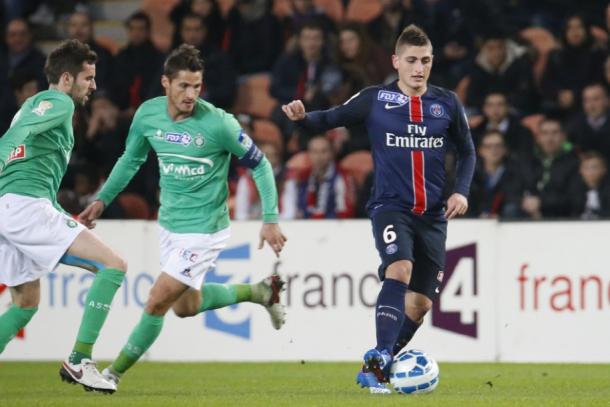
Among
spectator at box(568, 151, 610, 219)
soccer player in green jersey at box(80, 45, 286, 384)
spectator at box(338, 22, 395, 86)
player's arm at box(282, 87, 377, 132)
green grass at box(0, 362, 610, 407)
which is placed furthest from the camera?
spectator at box(338, 22, 395, 86)

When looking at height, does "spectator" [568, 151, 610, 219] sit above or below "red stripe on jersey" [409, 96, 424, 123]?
below

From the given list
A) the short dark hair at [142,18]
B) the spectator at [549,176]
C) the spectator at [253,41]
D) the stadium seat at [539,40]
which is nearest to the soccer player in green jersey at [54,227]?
the spectator at [549,176]

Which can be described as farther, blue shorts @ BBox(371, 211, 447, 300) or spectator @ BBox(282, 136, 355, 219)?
spectator @ BBox(282, 136, 355, 219)

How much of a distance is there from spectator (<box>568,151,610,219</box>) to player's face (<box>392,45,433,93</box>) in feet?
15.5

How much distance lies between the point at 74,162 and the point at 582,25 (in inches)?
221

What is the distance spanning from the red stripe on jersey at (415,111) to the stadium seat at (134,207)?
594 centimetres

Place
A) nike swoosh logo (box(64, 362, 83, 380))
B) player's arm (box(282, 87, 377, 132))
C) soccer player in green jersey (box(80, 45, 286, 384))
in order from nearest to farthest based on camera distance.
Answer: nike swoosh logo (box(64, 362, 83, 380)) < soccer player in green jersey (box(80, 45, 286, 384)) < player's arm (box(282, 87, 377, 132))

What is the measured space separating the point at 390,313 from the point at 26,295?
2.33 meters

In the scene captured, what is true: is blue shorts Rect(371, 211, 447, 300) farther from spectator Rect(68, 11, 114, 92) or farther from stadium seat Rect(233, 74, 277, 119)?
spectator Rect(68, 11, 114, 92)

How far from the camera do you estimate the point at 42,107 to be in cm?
828

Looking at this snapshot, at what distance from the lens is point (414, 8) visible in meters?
15.5

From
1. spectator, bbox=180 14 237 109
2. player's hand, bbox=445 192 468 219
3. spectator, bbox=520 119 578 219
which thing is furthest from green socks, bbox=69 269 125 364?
spectator, bbox=180 14 237 109

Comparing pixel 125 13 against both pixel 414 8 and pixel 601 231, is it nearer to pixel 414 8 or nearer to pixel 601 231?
pixel 414 8

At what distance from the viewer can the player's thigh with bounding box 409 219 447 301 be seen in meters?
8.78
